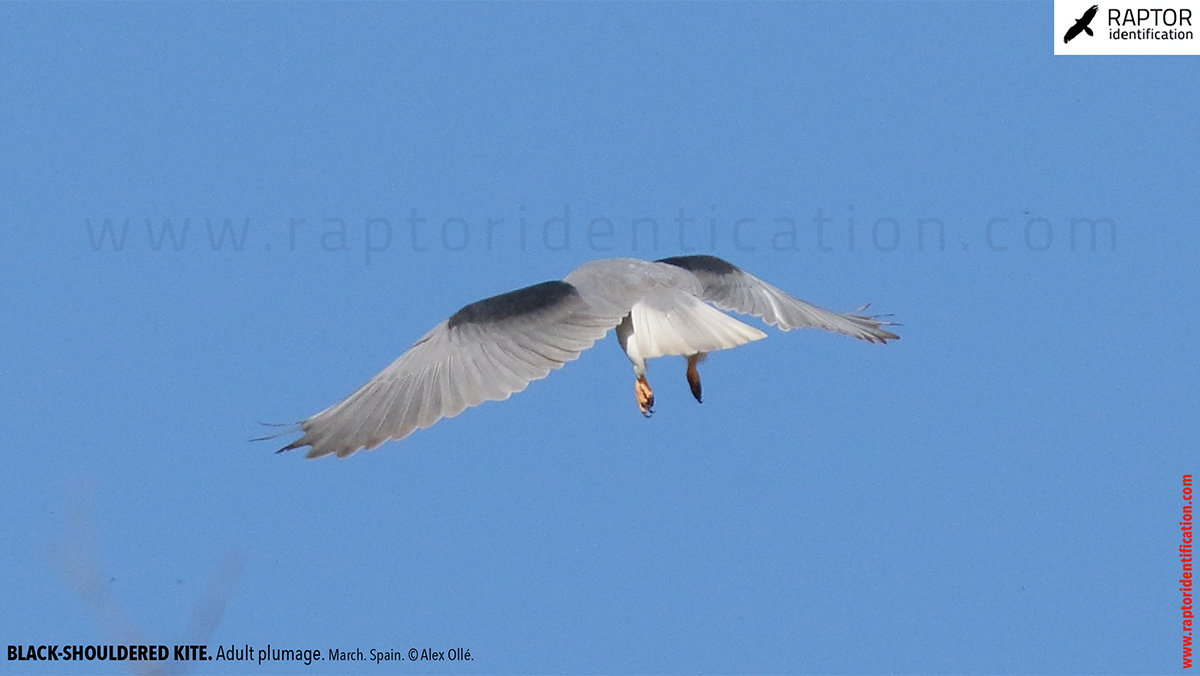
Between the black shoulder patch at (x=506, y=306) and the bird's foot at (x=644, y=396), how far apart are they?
0.57 m

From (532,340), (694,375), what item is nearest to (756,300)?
(694,375)

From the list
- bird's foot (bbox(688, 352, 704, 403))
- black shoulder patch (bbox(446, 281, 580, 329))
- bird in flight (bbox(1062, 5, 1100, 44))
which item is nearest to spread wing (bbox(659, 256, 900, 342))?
bird's foot (bbox(688, 352, 704, 403))

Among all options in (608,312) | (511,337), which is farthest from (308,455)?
(608,312)

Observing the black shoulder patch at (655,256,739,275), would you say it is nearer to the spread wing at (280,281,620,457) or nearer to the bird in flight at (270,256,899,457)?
the bird in flight at (270,256,899,457)

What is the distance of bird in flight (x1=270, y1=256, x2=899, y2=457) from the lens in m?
4.82

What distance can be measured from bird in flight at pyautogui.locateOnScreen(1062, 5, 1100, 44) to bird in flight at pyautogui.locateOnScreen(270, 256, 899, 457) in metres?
2.02

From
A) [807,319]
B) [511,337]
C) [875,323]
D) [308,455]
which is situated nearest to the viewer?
[308,455]

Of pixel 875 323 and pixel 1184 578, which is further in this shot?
pixel 875 323

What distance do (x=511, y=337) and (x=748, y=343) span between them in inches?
39.2

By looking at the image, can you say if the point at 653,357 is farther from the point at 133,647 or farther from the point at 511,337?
the point at 133,647

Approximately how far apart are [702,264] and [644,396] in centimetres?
76

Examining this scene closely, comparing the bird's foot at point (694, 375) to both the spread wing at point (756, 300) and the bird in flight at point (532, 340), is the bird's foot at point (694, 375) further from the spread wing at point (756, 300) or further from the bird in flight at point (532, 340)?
the spread wing at point (756, 300)

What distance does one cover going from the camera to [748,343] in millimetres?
5152

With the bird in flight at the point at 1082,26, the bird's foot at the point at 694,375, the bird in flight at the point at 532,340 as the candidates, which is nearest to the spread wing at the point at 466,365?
the bird in flight at the point at 532,340
